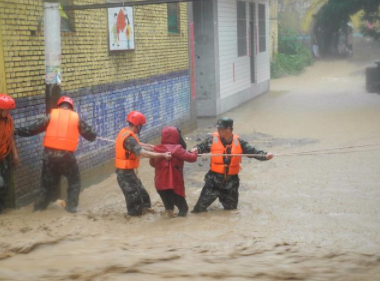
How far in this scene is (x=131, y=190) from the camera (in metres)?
8.46

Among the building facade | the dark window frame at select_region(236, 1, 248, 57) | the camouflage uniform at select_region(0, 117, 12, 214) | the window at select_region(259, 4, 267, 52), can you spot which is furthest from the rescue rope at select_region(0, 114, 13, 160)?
the window at select_region(259, 4, 267, 52)

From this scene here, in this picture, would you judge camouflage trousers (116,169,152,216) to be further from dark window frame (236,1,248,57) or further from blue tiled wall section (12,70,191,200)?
dark window frame (236,1,248,57)

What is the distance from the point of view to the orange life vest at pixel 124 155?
8234 millimetres

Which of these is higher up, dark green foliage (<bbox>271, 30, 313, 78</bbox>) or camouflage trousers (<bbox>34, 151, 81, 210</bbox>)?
dark green foliage (<bbox>271, 30, 313, 78</bbox>)

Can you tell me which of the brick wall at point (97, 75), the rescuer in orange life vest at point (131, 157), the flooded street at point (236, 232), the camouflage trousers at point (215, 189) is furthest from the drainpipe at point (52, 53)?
the camouflage trousers at point (215, 189)

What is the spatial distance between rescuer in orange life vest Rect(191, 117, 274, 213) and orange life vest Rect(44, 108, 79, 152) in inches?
65.5

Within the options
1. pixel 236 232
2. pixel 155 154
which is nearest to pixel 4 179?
pixel 155 154

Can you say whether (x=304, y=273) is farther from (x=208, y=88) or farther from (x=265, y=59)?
(x=265, y=59)

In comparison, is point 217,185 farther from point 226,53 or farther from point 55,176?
point 226,53

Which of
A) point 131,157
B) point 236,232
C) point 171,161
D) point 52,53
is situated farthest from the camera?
point 52,53

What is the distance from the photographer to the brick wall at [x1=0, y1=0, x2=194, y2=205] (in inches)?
347

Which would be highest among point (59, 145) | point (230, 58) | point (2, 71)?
point (230, 58)

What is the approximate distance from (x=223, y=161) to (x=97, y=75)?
3.69m

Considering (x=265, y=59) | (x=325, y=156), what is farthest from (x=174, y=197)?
(x=265, y=59)
